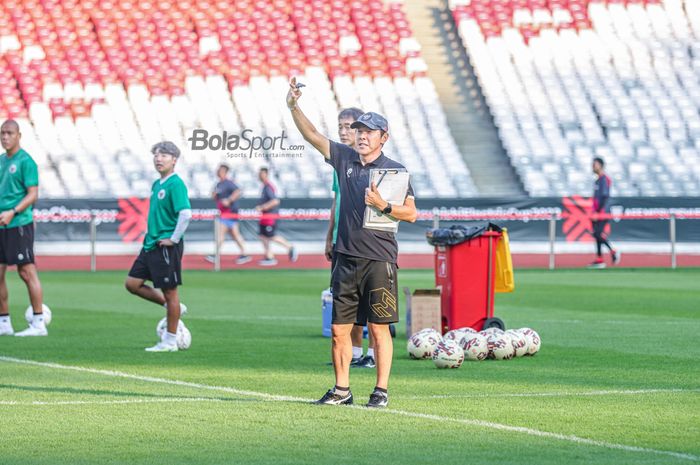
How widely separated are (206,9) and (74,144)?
717cm

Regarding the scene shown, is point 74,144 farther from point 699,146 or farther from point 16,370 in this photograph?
point 16,370

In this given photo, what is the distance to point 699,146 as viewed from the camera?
38656 millimetres

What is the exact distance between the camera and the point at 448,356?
12.0 m

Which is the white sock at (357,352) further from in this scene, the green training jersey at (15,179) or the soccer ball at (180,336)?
the green training jersey at (15,179)

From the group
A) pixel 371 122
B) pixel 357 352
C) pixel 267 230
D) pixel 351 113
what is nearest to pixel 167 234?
pixel 357 352

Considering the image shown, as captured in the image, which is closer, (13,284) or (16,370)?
(16,370)

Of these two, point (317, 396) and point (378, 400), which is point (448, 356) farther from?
point (378, 400)

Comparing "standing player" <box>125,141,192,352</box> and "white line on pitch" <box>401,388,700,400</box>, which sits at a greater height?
"standing player" <box>125,141,192,352</box>

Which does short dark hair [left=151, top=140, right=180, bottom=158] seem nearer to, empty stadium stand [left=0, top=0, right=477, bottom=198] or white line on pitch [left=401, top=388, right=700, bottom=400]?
white line on pitch [left=401, top=388, right=700, bottom=400]

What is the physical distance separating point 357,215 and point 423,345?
3.71m

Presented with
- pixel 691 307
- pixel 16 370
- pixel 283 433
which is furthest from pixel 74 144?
pixel 283 433

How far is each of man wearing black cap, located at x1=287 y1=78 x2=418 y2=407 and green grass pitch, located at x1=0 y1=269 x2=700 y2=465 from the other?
0.34 metres

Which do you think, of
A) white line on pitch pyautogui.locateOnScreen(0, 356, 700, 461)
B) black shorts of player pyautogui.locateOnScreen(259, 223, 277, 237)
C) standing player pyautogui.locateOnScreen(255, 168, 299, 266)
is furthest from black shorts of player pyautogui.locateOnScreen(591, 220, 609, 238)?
white line on pitch pyautogui.locateOnScreen(0, 356, 700, 461)

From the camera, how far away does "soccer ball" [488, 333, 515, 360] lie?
12844 millimetres
